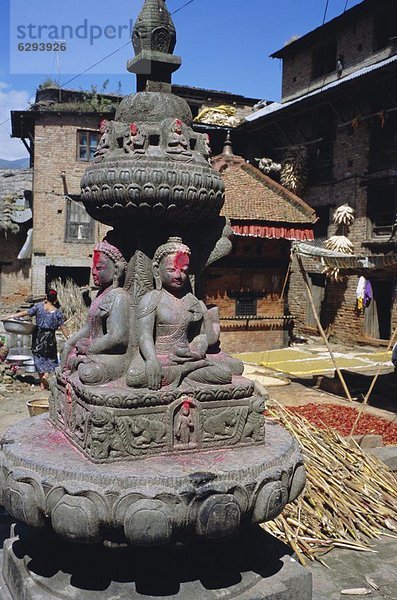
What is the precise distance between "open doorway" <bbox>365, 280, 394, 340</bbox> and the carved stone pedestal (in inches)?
654

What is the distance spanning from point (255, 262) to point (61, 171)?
10872mm

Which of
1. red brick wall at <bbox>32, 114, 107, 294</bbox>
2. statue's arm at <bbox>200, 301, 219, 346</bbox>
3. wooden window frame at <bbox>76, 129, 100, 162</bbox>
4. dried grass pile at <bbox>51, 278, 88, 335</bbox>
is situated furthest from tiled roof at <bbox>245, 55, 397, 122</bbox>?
statue's arm at <bbox>200, 301, 219, 346</bbox>

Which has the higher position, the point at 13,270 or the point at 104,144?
the point at 104,144

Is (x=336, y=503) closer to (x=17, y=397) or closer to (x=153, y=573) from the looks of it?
(x=153, y=573)

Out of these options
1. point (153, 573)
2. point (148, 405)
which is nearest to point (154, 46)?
point (148, 405)

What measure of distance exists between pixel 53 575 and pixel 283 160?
21149 mm

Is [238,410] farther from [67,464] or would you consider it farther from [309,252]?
[309,252]

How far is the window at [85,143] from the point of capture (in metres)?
24.5

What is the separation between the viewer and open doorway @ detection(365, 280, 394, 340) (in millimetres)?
20031

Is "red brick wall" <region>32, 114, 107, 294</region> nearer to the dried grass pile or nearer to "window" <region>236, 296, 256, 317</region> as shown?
the dried grass pile

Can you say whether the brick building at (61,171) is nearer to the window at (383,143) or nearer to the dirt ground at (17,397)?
the window at (383,143)

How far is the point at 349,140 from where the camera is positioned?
20.7 m

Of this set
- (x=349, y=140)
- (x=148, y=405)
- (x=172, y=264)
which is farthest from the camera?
(x=349, y=140)

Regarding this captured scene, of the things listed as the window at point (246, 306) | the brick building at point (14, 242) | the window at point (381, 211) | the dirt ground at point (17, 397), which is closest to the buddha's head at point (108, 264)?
the dirt ground at point (17, 397)
